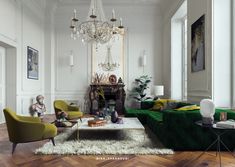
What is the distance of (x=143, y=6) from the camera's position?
8.17 metres

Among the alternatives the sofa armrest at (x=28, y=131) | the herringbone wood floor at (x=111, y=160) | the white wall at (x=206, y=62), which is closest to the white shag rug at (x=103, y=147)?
the herringbone wood floor at (x=111, y=160)

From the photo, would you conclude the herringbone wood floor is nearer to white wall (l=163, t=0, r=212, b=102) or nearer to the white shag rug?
the white shag rug

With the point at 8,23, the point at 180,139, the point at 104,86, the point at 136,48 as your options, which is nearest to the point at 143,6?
the point at 136,48

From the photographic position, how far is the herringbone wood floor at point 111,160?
274 cm

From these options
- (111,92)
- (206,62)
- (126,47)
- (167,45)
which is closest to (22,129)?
(206,62)

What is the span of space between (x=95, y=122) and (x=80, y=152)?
2.50 ft

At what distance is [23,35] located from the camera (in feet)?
20.7

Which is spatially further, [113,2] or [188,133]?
[113,2]

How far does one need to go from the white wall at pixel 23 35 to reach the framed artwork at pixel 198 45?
4.38 metres

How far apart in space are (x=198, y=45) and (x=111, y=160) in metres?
3.21

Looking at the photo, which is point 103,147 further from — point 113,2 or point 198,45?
point 113,2

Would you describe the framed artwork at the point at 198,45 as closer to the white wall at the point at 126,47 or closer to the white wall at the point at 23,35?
the white wall at the point at 126,47

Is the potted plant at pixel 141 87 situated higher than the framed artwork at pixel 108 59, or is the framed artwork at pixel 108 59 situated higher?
the framed artwork at pixel 108 59

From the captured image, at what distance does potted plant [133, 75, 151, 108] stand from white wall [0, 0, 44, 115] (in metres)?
3.28
